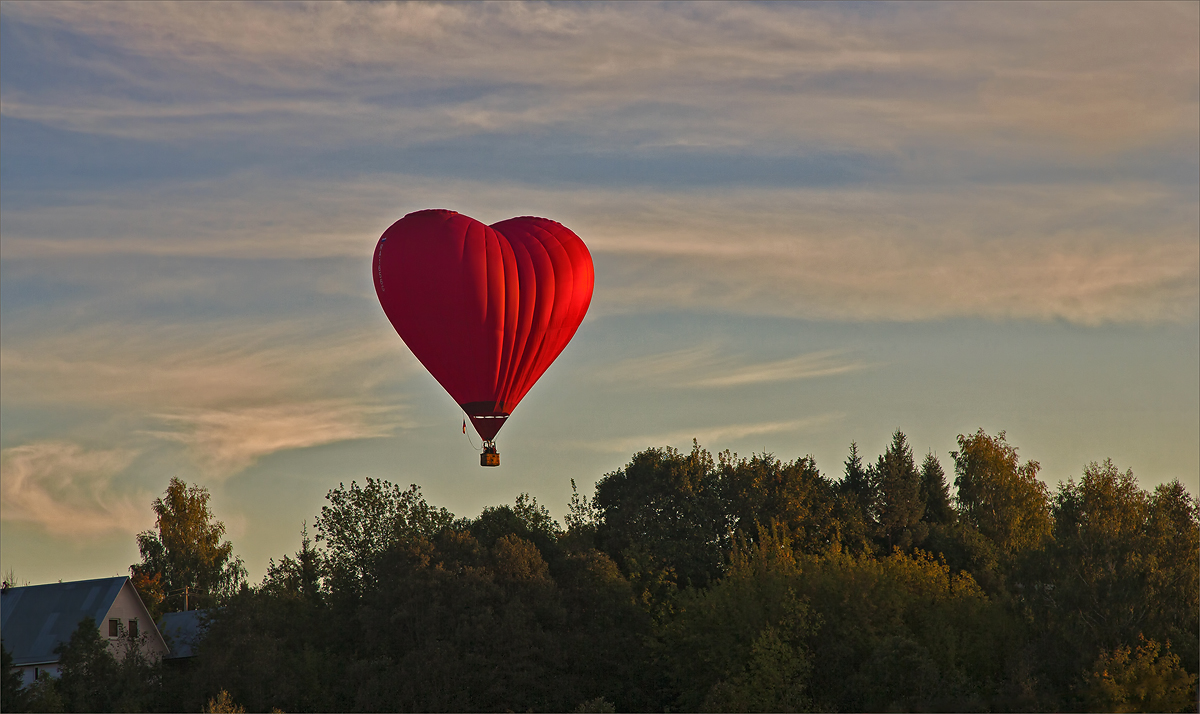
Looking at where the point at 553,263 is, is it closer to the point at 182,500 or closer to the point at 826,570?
the point at 826,570

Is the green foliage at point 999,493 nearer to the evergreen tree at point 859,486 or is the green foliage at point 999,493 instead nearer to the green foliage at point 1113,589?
the evergreen tree at point 859,486

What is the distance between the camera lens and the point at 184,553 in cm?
8575

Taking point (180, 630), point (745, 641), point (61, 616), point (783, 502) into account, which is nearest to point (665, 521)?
point (783, 502)

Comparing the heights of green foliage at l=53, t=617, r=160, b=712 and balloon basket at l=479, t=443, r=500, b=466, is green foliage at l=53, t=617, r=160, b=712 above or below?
below

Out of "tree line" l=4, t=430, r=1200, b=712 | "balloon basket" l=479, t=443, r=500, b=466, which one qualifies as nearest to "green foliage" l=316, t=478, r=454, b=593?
"tree line" l=4, t=430, r=1200, b=712

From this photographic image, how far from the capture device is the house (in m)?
65.8

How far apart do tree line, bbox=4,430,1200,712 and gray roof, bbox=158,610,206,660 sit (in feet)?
27.1

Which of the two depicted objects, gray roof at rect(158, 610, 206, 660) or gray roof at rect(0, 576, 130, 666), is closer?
gray roof at rect(0, 576, 130, 666)

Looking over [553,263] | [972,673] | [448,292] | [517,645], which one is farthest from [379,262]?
[972,673]

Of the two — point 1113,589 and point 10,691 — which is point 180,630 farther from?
point 1113,589

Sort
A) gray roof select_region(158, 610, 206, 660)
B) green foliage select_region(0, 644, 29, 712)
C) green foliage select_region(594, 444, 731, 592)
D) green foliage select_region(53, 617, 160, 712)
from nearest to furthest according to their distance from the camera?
green foliage select_region(0, 644, 29, 712), green foliage select_region(53, 617, 160, 712), green foliage select_region(594, 444, 731, 592), gray roof select_region(158, 610, 206, 660)

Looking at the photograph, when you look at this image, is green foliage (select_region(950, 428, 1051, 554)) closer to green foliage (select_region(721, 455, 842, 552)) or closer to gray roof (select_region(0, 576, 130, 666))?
green foliage (select_region(721, 455, 842, 552))

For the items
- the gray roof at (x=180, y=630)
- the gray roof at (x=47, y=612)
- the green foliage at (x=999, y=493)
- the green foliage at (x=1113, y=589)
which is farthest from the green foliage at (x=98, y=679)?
the green foliage at (x=999, y=493)

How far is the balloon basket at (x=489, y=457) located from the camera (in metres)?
40.1
